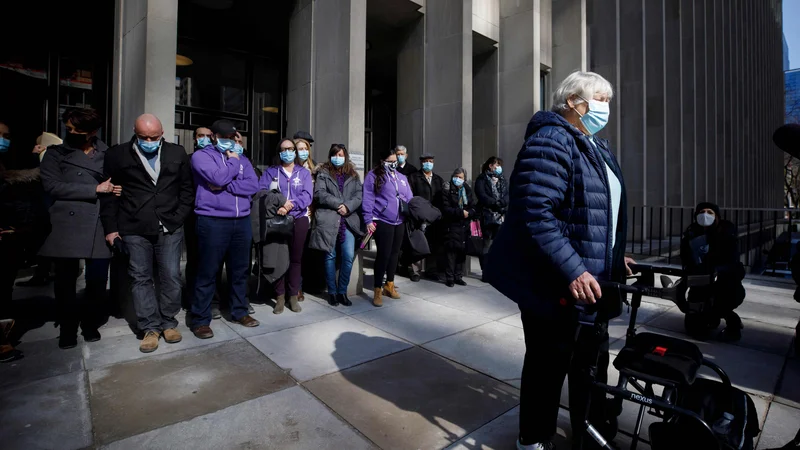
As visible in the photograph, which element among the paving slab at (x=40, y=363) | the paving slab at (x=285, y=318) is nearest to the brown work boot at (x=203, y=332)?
the paving slab at (x=285, y=318)

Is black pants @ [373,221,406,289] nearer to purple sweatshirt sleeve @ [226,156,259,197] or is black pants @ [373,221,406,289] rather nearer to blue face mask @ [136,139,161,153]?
purple sweatshirt sleeve @ [226,156,259,197]

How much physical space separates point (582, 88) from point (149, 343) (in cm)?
414

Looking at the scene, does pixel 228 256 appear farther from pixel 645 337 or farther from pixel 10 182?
pixel 645 337

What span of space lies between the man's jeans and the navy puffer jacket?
346 centimetres

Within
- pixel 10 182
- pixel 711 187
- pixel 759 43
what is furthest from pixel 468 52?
pixel 759 43

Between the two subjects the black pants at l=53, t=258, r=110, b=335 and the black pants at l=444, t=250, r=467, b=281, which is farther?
the black pants at l=444, t=250, r=467, b=281

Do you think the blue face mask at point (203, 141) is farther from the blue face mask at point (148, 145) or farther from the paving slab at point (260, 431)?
the paving slab at point (260, 431)

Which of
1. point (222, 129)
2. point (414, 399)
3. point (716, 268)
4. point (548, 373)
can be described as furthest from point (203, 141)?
point (716, 268)

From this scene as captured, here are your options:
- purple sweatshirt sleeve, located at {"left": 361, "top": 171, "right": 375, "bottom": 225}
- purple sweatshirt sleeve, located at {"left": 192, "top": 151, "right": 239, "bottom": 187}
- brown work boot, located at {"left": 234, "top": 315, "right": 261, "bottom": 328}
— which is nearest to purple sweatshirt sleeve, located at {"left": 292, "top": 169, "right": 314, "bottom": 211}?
purple sweatshirt sleeve, located at {"left": 361, "top": 171, "right": 375, "bottom": 225}

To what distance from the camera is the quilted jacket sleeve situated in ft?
6.75

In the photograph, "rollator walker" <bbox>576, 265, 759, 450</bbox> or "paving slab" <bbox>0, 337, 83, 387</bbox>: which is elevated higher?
"rollator walker" <bbox>576, 265, 759, 450</bbox>

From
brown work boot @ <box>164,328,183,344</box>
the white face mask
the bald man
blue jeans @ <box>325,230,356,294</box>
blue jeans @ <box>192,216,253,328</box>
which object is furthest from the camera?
blue jeans @ <box>325,230,356,294</box>

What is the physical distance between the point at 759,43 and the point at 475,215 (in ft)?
140

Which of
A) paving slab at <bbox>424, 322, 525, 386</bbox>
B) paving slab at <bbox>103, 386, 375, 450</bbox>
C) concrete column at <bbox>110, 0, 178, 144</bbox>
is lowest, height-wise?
paving slab at <bbox>103, 386, 375, 450</bbox>
